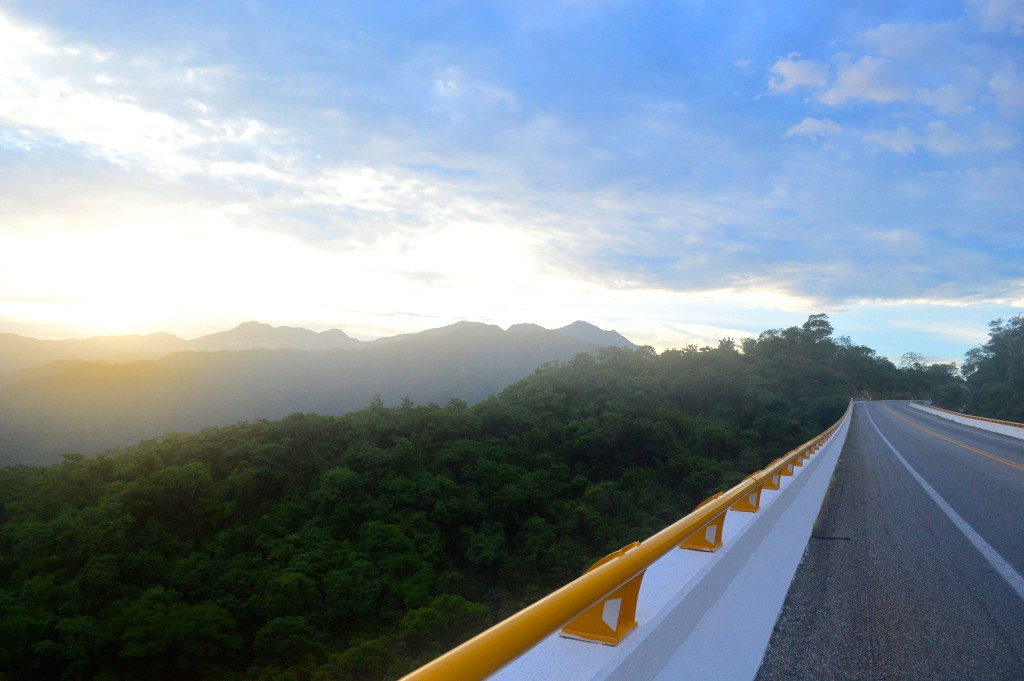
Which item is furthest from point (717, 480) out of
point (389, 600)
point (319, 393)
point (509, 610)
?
point (319, 393)

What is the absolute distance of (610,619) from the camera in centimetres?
217

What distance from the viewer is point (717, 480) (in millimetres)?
38844

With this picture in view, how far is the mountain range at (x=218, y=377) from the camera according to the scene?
54500 millimetres

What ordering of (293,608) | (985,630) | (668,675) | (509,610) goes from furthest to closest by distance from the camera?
(509,610) → (293,608) → (985,630) → (668,675)

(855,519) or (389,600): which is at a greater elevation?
(855,519)

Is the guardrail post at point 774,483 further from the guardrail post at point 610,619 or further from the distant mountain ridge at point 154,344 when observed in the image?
the distant mountain ridge at point 154,344

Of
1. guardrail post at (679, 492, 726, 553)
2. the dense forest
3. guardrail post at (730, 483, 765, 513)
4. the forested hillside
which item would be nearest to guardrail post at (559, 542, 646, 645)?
guardrail post at (679, 492, 726, 553)

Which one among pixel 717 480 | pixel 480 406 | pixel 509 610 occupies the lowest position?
pixel 509 610

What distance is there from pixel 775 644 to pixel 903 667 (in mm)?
643

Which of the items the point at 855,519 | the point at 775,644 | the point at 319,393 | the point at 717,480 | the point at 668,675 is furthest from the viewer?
the point at 319,393

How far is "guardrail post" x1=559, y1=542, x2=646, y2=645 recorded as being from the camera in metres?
2.10

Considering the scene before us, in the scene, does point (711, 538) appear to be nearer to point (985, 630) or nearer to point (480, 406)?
point (985, 630)

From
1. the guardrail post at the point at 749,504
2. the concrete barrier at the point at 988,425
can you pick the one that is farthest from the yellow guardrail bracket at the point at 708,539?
the concrete barrier at the point at 988,425

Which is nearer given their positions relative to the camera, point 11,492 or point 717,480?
point 11,492
